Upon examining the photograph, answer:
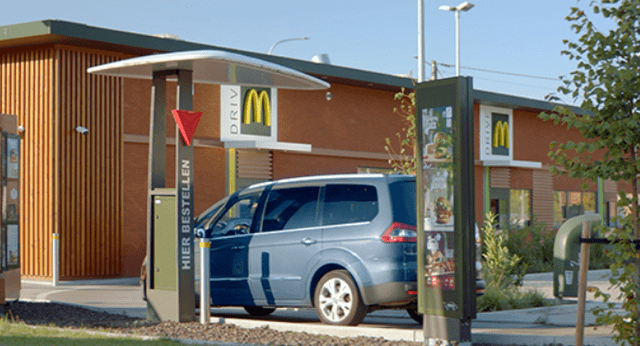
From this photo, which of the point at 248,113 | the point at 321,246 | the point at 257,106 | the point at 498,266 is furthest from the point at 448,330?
the point at 257,106

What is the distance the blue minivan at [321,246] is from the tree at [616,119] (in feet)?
11.1

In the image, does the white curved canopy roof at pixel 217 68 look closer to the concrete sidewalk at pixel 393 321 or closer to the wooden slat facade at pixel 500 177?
the concrete sidewalk at pixel 393 321

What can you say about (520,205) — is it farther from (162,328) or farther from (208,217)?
(162,328)

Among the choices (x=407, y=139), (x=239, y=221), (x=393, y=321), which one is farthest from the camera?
(x=407, y=139)

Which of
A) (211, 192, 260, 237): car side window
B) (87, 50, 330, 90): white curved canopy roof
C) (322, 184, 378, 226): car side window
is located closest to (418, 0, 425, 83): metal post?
(87, 50, 330, 90): white curved canopy roof

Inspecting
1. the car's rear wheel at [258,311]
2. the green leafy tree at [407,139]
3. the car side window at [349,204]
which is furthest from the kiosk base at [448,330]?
the green leafy tree at [407,139]

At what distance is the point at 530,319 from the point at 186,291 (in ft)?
14.0

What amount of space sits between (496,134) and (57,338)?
25.5m

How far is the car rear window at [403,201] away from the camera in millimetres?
9867

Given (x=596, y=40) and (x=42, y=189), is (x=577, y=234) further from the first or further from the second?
(x=42, y=189)

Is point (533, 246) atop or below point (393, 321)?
atop

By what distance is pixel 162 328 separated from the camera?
391 inches

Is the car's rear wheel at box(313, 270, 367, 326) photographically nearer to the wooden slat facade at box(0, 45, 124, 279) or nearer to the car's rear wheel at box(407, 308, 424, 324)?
the car's rear wheel at box(407, 308, 424, 324)

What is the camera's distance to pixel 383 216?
995 centimetres
